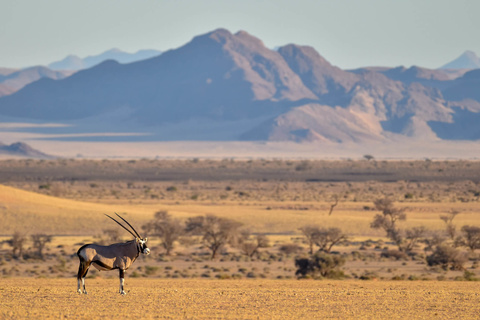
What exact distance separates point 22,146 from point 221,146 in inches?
1674

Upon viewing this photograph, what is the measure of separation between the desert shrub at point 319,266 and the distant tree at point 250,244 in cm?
759

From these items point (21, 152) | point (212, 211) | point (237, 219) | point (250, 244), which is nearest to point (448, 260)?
point (250, 244)

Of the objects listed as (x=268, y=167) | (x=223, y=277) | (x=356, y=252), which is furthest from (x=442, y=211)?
(x=268, y=167)

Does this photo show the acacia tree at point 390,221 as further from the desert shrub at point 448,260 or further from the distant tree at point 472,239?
the desert shrub at point 448,260

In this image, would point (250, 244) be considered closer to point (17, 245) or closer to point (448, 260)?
point (448, 260)

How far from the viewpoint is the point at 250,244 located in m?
37.9

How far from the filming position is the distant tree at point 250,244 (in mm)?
37747

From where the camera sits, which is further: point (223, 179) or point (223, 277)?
point (223, 179)

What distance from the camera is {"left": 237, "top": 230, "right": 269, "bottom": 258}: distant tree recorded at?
1486 inches

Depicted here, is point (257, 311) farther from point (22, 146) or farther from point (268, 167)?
point (22, 146)

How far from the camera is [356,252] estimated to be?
123 feet

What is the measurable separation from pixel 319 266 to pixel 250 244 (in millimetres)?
8730

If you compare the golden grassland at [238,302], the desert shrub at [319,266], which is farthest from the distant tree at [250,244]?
the golden grassland at [238,302]

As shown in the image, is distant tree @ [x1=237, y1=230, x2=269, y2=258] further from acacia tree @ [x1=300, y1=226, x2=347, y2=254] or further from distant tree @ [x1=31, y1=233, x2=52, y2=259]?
distant tree @ [x1=31, y1=233, x2=52, y2=259]
